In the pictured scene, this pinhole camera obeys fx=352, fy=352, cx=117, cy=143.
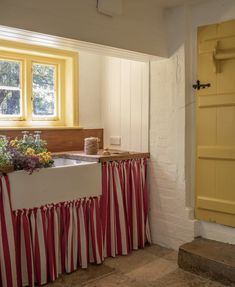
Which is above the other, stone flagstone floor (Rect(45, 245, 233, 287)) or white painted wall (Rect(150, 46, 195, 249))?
white painted wall (Rect(150, 46, 195, 249))

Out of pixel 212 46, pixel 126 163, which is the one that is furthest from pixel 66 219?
pixel 212 46

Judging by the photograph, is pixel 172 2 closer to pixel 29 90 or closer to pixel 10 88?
pixel 29 90

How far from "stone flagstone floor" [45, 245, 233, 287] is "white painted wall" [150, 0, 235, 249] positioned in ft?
1.13

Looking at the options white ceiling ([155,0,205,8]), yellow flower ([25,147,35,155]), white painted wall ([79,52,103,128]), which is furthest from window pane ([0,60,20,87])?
white ceiling ([155,0,205,8])

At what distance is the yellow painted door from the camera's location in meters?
2.94

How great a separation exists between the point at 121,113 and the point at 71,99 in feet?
1.79

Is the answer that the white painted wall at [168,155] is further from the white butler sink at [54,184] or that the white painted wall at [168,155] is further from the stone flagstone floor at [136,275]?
the white butler sink at [54,184]

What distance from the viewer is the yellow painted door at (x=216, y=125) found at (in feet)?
9.63

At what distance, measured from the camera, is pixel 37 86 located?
353cm

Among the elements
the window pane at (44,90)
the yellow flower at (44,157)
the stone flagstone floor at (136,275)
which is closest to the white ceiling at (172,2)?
the window pane at (44,90)

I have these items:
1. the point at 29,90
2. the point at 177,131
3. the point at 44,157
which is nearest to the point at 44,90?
the point at 29,90

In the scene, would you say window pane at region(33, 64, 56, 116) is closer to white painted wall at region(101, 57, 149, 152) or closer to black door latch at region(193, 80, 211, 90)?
white painted wall at region(101, 57, 149, 152)

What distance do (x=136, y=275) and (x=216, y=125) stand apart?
4.65 ft

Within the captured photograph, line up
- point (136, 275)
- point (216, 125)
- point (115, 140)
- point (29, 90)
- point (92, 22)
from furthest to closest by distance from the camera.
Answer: point (115, 140)
point (29, 90)
point (216, 125)
point (136, 275)
point (92, 22)
